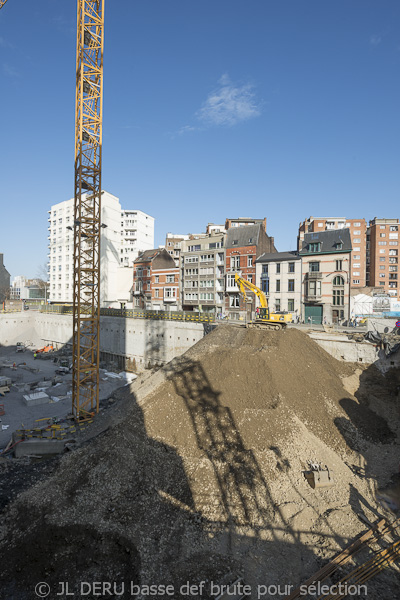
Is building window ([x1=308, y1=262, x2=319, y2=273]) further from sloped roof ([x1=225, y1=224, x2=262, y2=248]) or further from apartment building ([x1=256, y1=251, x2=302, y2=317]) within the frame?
sloped roof ([x1=225, y1=224, x2=262, y2=248])

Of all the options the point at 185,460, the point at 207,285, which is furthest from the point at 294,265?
the point at 185,460

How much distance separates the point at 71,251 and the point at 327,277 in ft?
186

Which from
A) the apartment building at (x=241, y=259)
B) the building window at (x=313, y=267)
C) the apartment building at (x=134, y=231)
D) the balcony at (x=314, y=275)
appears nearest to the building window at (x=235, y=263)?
the apartment building at (x=241, y=259)

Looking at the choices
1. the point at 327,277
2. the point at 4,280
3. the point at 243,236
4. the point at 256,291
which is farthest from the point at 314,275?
the point at 4,280

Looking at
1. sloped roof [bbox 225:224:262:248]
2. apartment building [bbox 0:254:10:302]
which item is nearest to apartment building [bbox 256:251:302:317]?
sloped roof [bbox 225:224:262:248]

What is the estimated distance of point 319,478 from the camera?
13.3 m

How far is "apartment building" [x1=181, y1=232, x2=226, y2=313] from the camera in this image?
4669 centimetres

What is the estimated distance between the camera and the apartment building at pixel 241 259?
43.7 m

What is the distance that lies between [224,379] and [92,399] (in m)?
13.1

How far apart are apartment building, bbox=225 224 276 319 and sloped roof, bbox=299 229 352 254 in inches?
272

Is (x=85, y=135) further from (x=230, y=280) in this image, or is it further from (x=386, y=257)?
(x=386, y=257)

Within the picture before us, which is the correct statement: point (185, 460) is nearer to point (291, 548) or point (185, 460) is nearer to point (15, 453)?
point (291, 548)

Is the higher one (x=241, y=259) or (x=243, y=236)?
(x=243, y=236)

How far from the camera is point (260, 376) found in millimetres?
19031
